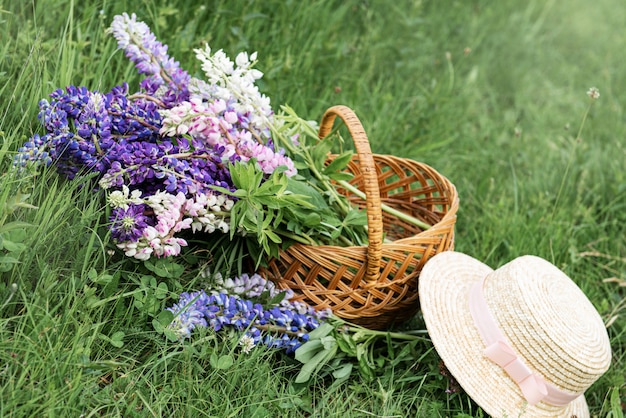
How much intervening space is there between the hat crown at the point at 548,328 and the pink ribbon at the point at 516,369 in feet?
0.06

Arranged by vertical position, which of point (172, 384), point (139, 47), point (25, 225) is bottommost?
point (172, 384)

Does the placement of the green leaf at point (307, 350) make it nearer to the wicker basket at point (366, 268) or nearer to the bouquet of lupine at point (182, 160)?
the wicker basket at point (366, 268)

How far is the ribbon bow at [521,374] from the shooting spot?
2135 mm

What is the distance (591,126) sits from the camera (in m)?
4.35

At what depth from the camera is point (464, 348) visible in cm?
220

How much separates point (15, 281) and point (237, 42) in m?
1.84

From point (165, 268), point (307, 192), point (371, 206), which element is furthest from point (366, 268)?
point (165, 268)

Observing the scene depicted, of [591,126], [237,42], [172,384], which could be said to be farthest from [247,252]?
[591,126]

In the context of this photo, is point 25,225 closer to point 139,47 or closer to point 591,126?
point 139,47

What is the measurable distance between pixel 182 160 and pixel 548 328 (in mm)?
1242

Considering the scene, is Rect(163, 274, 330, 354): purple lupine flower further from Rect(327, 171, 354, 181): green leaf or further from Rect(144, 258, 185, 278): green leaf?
Rect(327, 171, 354, 181): green leaf

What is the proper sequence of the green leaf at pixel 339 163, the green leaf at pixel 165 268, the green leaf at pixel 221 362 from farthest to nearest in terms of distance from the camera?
1. the green leaf at pixel 339 163
2. the green leaf at pixel 165 268
3. the green leaf at pixel 221 362

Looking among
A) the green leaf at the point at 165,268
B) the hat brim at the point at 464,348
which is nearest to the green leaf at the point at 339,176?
the hat brim at the point at 464,348

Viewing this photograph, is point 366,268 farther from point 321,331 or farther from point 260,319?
point 260,319
